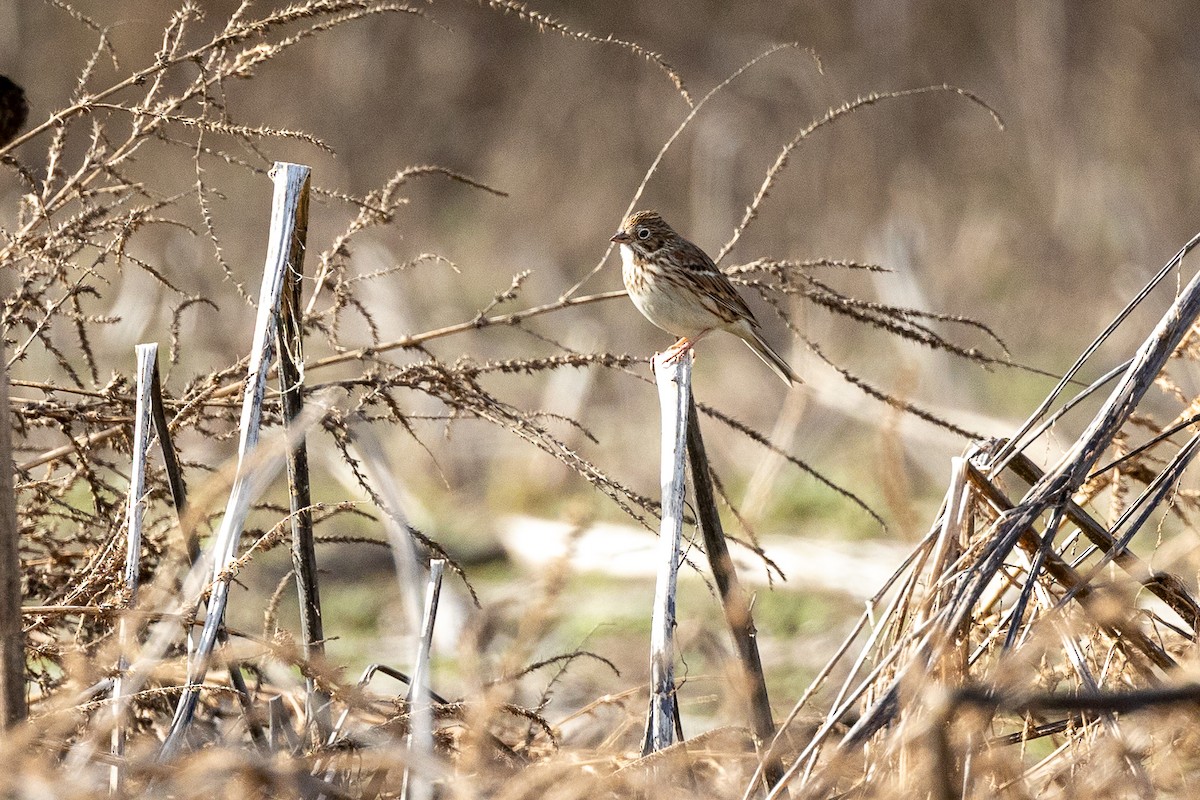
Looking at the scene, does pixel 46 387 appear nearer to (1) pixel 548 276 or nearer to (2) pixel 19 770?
(2) pixel 19 770

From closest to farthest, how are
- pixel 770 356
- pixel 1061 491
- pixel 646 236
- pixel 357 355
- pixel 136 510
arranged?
pixel 1061 491 < pixel 136 510 < pixel 357 355 < pixel 646 236 < pixel 770 356

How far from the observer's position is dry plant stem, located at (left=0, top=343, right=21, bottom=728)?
166cm

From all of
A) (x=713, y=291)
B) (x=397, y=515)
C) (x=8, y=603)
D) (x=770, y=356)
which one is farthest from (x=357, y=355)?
(x=770, y=356)

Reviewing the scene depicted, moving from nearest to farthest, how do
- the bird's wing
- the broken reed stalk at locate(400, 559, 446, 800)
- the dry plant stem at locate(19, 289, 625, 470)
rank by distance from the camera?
the broken reed stalk at locate(400, 559, 446, 800), the dry plant stem at locate(19, 289, 625, 470), the bird's wing

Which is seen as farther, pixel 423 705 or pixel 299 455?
pixel 299 455

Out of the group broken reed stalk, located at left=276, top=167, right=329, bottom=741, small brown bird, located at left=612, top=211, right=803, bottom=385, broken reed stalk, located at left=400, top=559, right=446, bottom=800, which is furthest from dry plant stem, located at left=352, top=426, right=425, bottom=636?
small brown bird, located at left=612, top=211, right=803, bottom=385

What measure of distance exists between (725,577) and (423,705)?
63cm

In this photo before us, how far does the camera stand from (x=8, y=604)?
5.47 ft

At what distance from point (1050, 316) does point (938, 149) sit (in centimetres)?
366

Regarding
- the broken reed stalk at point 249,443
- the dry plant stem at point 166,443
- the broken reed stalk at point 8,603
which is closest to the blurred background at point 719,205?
the dry plant stem at point 166,443

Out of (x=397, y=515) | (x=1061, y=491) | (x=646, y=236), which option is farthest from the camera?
(x=646, y=236)

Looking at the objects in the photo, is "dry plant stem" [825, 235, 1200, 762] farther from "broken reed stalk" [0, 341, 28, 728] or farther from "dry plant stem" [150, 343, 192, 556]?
"dry plant stem" [150, 343, 192, 556]

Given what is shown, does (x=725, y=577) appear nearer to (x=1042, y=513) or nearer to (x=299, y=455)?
(x=1042, y=513)

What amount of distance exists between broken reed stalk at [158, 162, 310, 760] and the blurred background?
392 cm
